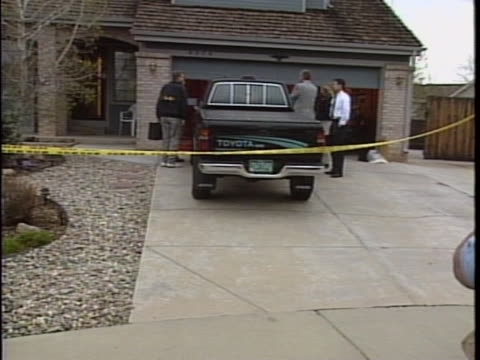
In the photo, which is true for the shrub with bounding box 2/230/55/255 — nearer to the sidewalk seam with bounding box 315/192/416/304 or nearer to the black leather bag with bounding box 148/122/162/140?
the sidewalk seam with bounding box 315/192/416/304

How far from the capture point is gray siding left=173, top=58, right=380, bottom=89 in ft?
50.0

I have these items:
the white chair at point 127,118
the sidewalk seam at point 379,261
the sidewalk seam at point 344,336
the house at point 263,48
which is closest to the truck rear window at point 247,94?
the sidewalk seam at point 379,261

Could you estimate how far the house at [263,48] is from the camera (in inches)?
580

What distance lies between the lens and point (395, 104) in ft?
51.2

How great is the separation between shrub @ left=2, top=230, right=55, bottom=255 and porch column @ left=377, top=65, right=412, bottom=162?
10279 millimetres

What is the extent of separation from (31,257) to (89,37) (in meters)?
9.54

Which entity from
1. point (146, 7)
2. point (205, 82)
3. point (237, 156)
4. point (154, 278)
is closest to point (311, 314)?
point (154, 278)

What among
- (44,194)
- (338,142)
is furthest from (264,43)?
(44,194)

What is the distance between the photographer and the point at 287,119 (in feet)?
30.3

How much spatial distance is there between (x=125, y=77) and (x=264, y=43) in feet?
19.2

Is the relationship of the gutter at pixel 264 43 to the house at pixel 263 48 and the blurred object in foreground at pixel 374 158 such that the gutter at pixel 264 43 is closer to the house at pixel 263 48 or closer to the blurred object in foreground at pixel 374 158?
the house at pixel 263 48

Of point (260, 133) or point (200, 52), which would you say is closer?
point (260, 133)

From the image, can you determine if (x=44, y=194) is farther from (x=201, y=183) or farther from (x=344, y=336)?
(x=344, y=336)

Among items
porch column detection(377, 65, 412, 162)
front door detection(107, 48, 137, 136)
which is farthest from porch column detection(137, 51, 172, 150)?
porch column detection(377, 65, 412, 162)
